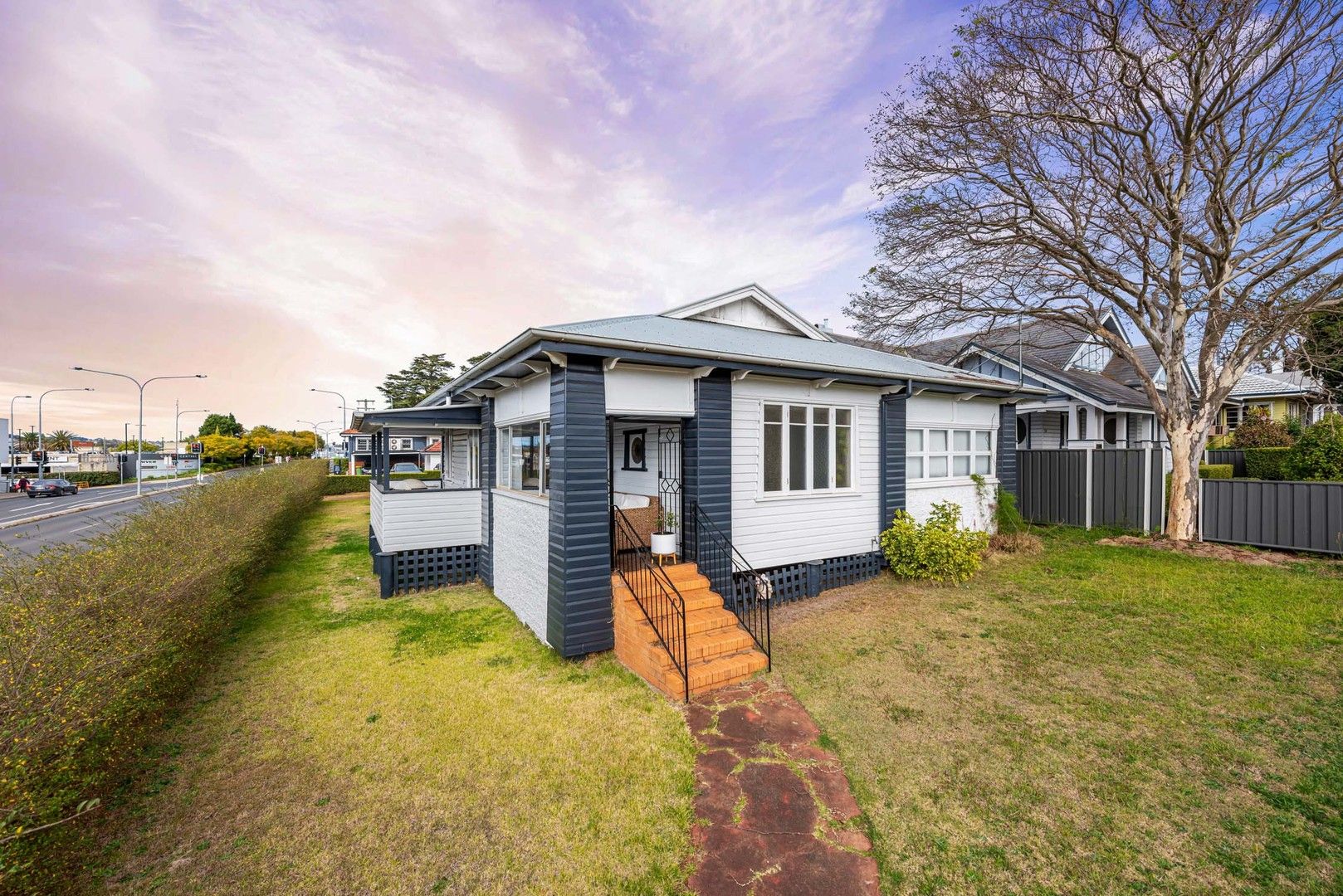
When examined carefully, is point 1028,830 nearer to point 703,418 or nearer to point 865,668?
point 865,668

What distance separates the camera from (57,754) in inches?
116

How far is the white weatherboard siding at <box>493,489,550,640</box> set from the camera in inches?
256

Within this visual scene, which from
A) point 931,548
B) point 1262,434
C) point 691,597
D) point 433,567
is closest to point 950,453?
point 931,548

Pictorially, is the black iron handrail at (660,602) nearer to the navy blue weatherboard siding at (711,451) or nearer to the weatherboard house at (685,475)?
the weatherboard house at (685,475)

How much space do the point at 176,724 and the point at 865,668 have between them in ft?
22.7

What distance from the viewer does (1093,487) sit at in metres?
12.7

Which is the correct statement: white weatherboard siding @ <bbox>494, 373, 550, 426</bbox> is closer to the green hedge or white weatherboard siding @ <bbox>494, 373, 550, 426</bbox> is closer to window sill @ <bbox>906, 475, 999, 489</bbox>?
window sill @ <bbox>906, 475, 999, 489</bbox>

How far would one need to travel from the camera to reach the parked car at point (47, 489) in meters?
29.2

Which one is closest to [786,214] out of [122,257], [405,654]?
[405,654]

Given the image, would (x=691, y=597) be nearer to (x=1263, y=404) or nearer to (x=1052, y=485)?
(x=1052, y=485)

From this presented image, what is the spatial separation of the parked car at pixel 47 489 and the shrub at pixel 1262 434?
197ft

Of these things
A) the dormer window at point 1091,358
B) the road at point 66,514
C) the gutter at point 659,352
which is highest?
the dormer window at point 1091,358

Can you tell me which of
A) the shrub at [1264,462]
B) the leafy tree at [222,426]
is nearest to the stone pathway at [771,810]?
the shrub at [1264,462]

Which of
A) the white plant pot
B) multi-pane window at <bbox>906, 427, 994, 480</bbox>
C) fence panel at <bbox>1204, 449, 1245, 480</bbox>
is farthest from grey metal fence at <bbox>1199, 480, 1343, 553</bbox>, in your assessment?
fence panel at <bbox>1204, 449, 1245, 480</bbox>
